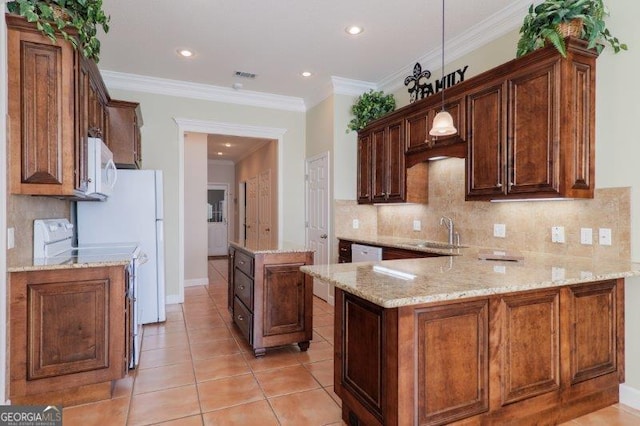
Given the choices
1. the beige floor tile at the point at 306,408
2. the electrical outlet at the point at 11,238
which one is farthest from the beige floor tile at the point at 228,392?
the electrical outlet at the point at 11,238

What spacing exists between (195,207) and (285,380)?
14.4ft

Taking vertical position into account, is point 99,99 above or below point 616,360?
above

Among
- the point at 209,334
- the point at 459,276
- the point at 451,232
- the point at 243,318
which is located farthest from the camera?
the point at 451,232

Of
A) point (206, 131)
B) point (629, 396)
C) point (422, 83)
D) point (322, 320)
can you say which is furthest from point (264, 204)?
point (629, 396)

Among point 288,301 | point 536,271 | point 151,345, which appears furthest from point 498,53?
point 151,345

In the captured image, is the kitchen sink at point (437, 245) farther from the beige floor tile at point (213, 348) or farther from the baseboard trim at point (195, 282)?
the baseboard trim at point (195, 282)

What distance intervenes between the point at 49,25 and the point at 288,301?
8.18ft

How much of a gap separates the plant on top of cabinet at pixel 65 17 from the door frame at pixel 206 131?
251 centimetres

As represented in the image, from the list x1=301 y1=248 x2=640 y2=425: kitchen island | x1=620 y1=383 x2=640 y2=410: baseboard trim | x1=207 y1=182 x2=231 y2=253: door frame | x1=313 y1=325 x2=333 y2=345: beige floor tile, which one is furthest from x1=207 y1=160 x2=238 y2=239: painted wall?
x1=620 y1=383 x2=640 y2=410: baseboard trim

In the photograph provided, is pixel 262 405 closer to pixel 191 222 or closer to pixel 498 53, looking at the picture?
pixel 498 53

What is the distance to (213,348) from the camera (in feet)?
10.8

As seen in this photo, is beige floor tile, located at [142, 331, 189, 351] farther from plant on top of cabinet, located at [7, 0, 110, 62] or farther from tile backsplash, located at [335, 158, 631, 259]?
plant on top of cabinet, located at [7, 0, 110, 62]

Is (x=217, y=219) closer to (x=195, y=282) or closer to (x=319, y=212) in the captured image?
(x=195, y=282)

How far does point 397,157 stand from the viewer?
4.07 metres
